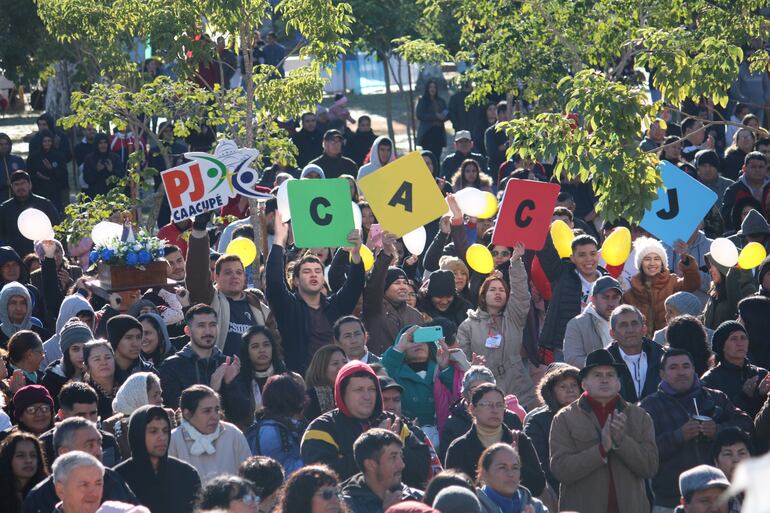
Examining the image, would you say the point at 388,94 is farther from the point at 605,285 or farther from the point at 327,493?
the point at 327,493

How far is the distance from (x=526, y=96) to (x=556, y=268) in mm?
4328

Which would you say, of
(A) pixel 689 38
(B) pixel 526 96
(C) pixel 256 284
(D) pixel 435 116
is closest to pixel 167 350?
(C) pixel 256 284

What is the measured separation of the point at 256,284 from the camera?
1253 cm

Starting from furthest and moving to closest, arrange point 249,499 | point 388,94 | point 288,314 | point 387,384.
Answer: point 388,94, point 288,314, point 387,384, point 249,499

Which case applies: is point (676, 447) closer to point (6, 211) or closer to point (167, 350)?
point (167, 350)

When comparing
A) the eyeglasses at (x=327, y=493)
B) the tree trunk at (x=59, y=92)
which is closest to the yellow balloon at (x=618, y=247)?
the eyeglasses at (x=327, y=493)

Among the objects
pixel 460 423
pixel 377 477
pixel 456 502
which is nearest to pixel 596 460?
pixel 460 423

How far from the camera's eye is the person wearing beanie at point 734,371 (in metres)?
9.28

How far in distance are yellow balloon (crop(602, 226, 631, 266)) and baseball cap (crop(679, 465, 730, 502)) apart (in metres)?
4.69

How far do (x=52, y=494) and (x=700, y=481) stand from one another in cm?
333

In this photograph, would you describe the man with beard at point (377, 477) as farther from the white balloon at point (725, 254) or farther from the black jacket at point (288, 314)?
the white balloon at point (725, 254)

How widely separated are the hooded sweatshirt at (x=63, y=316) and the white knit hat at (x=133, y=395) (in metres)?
2.60

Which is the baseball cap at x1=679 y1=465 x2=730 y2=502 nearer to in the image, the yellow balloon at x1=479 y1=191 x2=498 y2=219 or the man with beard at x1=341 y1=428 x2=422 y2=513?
the man with beard at x1=341 y1=428 x2=422 y2=513

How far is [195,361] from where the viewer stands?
31.3 ft
